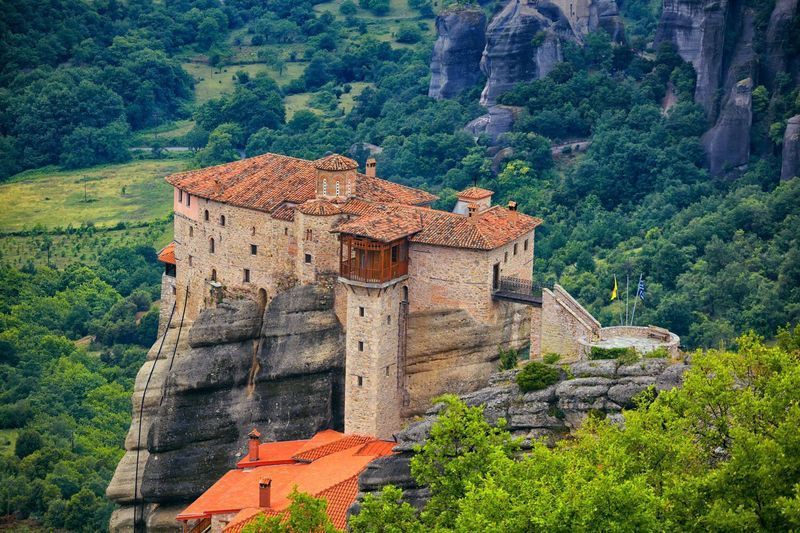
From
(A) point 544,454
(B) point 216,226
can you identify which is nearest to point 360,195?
(B) point 216,226

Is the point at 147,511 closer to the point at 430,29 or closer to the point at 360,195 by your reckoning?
the point at 360,195

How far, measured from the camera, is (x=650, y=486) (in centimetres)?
5147

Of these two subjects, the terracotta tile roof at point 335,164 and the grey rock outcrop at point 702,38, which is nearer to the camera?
the terracotta tile roof at point 335,164

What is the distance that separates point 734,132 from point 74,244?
1990 inches

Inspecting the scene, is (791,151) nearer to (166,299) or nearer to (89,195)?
(166,299)

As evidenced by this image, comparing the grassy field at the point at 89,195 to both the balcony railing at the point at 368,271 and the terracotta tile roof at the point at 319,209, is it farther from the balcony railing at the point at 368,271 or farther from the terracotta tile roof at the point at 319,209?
the balcony railing at the point at 368,271

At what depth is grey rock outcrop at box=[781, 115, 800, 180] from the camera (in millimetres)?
109188

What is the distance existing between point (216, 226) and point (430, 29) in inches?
3810

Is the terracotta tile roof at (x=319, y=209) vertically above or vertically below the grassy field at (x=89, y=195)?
above

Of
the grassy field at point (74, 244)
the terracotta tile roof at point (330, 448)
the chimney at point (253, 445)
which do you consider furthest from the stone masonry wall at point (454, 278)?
the grassy field at point (74, 244)

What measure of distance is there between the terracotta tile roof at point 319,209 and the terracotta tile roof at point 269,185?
170 centimetres

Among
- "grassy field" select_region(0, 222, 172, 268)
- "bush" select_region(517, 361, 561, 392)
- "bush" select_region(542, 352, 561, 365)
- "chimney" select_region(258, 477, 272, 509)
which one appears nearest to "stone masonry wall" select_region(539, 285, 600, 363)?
"bush" select_region(542, 352, 561, 365)

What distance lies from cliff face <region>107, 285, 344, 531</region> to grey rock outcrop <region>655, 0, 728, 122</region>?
166 feet

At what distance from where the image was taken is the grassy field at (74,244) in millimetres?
134875
